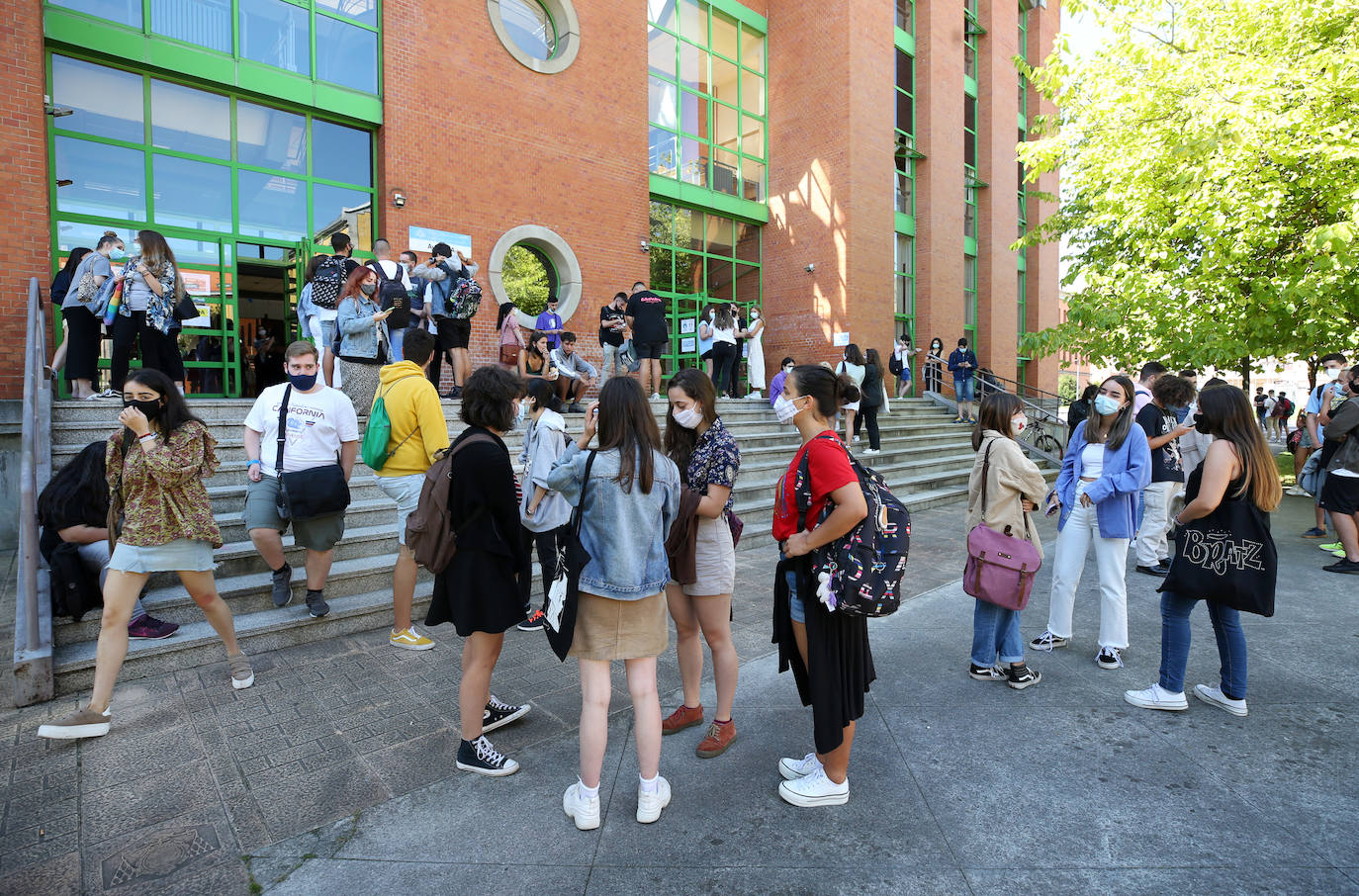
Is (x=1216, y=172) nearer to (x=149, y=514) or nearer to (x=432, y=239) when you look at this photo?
(x=432, y=239)

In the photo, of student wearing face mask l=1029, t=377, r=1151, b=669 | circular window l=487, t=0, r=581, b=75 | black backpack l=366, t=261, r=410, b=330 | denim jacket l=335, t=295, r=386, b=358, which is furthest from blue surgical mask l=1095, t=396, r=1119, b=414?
circular window l=487, t=0, r=581, b=75

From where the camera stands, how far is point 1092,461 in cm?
459

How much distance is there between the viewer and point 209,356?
9664 mm

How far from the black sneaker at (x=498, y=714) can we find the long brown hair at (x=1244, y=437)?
3830mm

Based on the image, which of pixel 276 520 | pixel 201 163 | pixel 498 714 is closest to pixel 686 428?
pixel 498 714

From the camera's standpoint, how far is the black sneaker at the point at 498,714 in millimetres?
3517

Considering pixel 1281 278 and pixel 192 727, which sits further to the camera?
pixel 1281 278

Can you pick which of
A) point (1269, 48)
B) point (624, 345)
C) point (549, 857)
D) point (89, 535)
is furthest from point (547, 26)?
point (549, 857)

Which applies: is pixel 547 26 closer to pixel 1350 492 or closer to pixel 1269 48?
pixel 1269 48

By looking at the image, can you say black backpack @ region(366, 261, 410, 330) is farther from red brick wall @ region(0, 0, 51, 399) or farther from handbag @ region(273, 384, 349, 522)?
red brick wall @ region(0, 0, 51, 399)

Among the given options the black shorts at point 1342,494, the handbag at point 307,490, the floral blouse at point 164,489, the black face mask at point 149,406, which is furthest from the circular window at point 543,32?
the black shorts at point 1342,494

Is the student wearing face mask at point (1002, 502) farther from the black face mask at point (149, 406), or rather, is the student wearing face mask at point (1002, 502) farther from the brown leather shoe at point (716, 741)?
the black face mask at point (149, 406)

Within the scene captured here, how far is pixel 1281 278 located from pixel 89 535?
13526 millimetres

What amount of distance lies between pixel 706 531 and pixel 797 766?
3.60 ft
